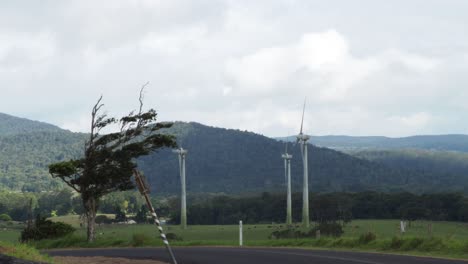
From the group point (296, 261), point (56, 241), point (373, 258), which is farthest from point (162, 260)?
point (56, 241)

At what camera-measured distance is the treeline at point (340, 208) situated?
14312cm

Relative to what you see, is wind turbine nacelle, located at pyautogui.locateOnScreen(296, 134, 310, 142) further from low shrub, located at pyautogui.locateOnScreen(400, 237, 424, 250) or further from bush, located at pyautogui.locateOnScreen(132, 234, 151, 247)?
low shrub, located at pyautogui.locateOnScreen(400, 237, 424, 250)

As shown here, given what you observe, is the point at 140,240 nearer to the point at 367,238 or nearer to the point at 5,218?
the point at 367,238

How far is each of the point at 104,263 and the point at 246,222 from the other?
138 m

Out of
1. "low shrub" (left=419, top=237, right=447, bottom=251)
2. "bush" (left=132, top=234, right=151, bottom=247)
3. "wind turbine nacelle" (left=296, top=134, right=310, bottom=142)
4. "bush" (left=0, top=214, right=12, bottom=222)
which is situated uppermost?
"wind turbine nacelle" (left=296, top=134, right=310, bottom=142)

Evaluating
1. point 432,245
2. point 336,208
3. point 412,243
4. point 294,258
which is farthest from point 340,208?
point 294,258

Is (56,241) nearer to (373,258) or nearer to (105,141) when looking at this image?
(105,141)

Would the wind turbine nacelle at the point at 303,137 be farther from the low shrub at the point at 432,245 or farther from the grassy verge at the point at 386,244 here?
the low shrub at the point at 432,245

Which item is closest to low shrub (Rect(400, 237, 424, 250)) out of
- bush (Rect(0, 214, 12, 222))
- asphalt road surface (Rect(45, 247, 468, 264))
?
asphalt road surface (Rect(45, 247, 468, 264))

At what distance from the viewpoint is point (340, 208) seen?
151m

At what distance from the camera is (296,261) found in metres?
26.6

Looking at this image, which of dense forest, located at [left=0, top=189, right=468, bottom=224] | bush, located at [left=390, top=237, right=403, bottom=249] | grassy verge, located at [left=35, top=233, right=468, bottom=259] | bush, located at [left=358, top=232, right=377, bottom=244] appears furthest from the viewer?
dense forest, located at [left=0, top=189, right=468, bottom=224]

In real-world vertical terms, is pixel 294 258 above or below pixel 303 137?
below

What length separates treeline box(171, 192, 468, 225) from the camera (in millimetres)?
143125
